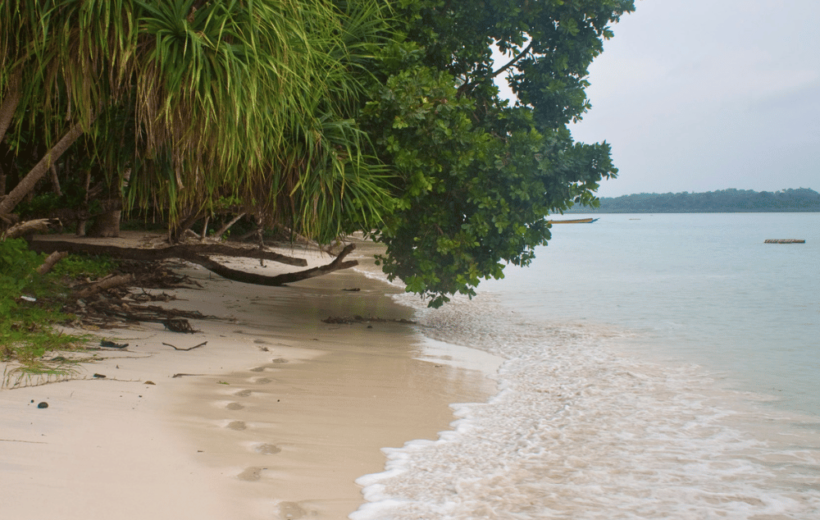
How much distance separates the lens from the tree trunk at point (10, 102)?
516cm

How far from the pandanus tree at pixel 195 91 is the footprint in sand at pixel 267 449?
237 centimetres

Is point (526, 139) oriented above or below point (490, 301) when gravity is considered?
above

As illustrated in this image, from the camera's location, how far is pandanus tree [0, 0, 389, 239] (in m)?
4.70

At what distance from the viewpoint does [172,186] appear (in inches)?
212

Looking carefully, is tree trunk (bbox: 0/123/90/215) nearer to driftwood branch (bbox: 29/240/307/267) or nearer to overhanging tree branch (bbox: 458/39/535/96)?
driftwood branch (bbox: 29/240/307/267)

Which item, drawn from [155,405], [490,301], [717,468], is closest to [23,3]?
[155,405]

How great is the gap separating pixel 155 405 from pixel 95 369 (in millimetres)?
753

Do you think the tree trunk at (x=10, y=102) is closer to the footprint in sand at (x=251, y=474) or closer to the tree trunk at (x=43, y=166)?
the tree trunk at (x=43, y=166)

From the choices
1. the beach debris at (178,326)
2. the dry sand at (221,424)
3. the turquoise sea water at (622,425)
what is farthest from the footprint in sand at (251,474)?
the beach debris at (178,326)

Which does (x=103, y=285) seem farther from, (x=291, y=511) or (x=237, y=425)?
(x=291, y=511)

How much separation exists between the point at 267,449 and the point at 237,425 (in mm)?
383

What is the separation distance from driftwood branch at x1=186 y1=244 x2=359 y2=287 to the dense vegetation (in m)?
0.77

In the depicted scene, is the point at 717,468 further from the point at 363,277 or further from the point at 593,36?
the point at 363,277

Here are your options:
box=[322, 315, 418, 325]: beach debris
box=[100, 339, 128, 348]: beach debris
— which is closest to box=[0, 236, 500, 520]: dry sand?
box=[100, 339, 128, 348]: beach debris
